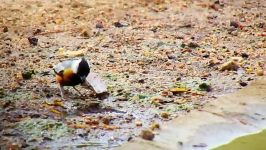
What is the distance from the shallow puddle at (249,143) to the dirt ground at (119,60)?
622 mm

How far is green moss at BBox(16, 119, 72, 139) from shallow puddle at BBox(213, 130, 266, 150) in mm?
1337

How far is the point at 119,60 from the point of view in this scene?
25.5 ft

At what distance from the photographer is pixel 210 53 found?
820cm

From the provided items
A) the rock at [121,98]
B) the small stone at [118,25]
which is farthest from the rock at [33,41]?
the rock at [121,98]

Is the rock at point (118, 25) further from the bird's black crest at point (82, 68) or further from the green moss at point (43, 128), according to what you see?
the green moss at point (43, 128)

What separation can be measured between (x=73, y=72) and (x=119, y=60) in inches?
66.7

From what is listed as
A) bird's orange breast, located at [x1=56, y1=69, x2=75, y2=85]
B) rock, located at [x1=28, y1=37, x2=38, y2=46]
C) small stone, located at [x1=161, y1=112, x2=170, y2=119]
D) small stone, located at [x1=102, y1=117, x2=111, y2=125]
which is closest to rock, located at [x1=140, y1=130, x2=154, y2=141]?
small stone, located at [x1=102, y1=117, x2=111, y2=125]

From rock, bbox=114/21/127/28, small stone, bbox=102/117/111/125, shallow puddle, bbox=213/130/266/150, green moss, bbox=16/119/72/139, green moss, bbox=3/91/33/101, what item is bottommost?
shallow puddle, bbox=213/130/266/150

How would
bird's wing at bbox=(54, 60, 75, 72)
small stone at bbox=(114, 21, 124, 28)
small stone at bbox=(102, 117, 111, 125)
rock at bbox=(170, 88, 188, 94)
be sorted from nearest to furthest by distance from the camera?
small stone at bbox=(102, 117, 111, 125)
bird's wing at bbox=(54, 60, 75, 72)
rock at bbox=(170, 88, 188, 94)
small stone at bbox=(114, 21, 124, 28)

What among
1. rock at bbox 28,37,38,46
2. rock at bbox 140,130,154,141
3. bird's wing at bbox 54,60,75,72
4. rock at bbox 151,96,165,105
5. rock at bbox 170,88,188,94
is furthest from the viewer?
rock at bbox 28,37,38,46

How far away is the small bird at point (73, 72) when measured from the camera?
611 cm

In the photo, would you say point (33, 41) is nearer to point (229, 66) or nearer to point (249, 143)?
point (229, 66)

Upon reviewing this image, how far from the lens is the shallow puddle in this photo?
5637 millimetres

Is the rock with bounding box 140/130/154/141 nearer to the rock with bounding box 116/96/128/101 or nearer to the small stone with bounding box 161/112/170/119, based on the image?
the small stone with bounding box 161/112/170/119
